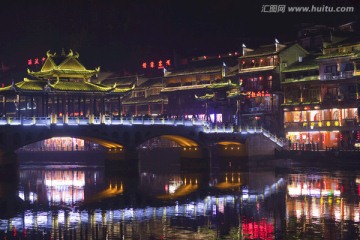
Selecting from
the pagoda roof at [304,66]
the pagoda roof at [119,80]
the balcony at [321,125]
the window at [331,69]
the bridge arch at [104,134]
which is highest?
the pagoda roof at [119,80]

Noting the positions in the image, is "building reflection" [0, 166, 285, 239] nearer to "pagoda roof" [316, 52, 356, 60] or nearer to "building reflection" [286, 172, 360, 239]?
"building reflection" [286, 172, 360, 239]

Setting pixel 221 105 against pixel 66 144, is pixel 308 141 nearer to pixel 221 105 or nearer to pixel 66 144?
pixel 221 105

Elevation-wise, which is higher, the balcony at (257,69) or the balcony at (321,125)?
the balcony at (257,69)

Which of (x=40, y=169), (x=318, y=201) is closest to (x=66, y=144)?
(x=40, y=169)

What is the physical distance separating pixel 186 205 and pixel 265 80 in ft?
206

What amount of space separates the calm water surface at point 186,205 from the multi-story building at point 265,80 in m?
25.8

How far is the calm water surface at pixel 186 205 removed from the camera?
43.0m

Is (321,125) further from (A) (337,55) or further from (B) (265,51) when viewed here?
(B) (265,51)

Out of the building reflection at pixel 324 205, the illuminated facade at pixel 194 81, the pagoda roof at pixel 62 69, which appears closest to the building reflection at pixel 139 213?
the building reflection at pixel 324 205

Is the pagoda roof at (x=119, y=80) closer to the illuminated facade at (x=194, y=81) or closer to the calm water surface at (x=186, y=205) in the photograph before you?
the illuminated facade at (x=194, y=81)

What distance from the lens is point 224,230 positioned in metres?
43.4

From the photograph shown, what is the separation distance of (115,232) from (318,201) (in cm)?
1960

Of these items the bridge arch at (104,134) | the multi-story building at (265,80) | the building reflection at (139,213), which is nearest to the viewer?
the building reflection at (139,213)

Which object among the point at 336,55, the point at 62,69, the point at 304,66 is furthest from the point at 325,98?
the point at 62,69
